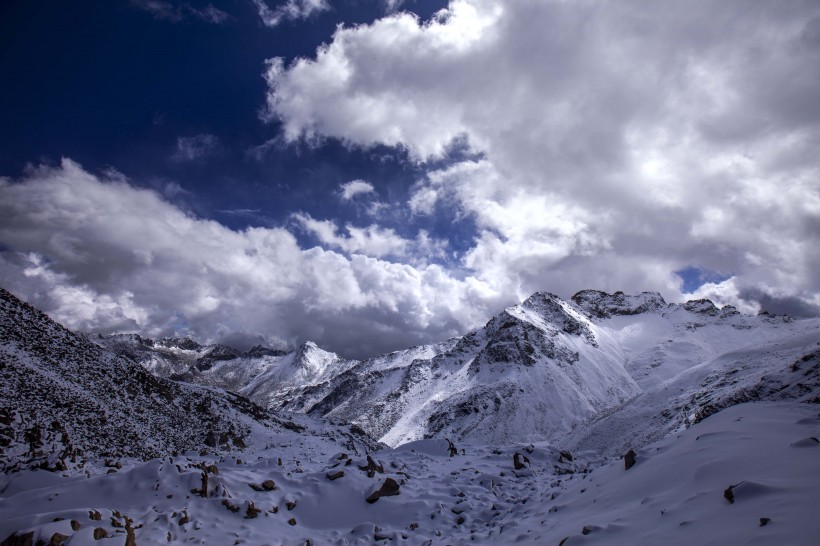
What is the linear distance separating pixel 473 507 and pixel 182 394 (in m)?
58.9

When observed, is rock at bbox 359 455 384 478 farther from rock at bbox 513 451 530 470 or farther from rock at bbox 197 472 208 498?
rock at bbox 513 451 530 470

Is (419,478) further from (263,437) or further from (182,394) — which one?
(182,394)

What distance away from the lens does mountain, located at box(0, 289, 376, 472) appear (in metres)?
28.9

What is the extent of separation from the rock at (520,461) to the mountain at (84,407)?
21910 millimetres

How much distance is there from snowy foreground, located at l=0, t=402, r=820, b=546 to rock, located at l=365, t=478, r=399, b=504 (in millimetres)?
182

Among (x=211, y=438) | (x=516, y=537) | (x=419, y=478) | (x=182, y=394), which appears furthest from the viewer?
(x=182, y=394)

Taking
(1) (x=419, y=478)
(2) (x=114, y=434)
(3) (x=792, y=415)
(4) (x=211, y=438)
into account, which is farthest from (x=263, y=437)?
(3) (x=792, y=415)

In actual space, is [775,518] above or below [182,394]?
below

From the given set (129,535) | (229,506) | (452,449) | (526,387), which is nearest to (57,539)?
(129,535)

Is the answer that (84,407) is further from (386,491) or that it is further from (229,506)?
(386,491)

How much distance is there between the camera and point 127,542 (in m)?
9.69

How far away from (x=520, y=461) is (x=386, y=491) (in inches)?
352

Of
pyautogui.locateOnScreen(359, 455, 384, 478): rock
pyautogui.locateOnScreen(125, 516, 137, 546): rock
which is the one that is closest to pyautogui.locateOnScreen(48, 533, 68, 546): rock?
pyautogui.locateOnScreen(125, 516, 137, 546): rock

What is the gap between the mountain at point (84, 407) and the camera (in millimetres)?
28922
